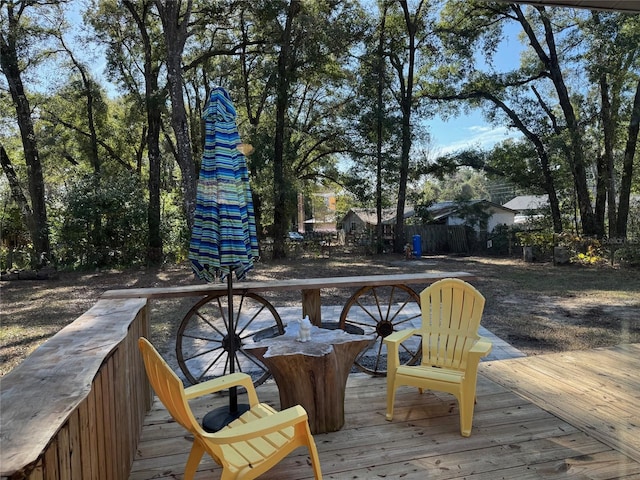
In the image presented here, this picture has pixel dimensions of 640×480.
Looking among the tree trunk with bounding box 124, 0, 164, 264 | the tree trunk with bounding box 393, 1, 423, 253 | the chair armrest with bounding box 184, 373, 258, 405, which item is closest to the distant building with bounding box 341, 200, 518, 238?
the tree trunk with bounding box 393, 1, 423, 253

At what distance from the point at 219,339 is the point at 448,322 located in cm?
316

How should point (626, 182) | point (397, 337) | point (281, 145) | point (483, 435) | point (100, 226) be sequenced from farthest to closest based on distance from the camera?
point (281, 145) → point (626, 182) → point (100, 226) → point (397, 337) → point (483, 435)

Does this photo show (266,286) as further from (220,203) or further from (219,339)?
(219,339)

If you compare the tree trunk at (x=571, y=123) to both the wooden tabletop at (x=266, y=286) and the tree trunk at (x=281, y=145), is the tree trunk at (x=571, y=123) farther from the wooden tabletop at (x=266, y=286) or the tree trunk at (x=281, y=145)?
the wooden tabletop at (x=266, y=286)

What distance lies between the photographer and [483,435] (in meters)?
2.46

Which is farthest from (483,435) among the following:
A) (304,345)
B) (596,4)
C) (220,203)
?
(596,4)

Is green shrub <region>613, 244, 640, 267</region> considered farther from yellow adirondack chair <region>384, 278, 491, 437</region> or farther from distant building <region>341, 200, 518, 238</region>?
yellow adirondack chair <region>384, 278, 491, 437</region>

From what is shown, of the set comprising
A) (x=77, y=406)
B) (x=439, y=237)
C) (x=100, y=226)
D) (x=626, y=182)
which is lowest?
(x=77, y=406)

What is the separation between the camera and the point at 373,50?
52.3 ft

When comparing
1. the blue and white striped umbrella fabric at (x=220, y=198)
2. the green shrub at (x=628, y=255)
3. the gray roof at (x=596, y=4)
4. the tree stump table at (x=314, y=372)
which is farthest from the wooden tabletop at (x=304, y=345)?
the green shrub at (x=628, y=255)

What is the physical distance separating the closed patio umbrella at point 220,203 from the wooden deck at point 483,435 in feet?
1.63

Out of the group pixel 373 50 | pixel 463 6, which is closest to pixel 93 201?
pixel 373 50

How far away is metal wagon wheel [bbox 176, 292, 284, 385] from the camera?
3.29 meters

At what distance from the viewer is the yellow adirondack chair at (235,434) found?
163cm
